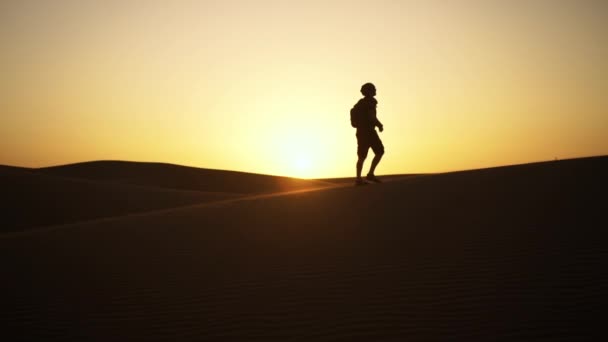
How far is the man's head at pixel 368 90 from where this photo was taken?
408 inches

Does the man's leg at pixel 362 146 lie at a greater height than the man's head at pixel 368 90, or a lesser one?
lesser

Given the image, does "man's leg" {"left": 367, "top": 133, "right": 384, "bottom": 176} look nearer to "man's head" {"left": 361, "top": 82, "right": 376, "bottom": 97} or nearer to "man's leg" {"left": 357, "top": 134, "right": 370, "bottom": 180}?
"man's leg" {"left": 357, "top": 134, "right": 370, "bottom": 180}

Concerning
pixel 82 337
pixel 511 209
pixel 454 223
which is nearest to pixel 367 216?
pixel 454 223

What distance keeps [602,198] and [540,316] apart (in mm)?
4327

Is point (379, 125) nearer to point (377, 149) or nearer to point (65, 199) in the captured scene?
point (377, 149)

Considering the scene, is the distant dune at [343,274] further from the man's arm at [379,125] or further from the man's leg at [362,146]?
the man's arm at [379,125]

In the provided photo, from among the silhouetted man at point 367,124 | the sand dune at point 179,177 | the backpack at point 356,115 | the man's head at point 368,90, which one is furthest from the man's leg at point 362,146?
the sand dune at point 179,177

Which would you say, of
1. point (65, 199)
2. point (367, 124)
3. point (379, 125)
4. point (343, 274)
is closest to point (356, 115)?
point (367, 124)

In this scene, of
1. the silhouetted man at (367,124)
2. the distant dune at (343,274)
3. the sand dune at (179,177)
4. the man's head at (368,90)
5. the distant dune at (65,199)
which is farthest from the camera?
the sand dune at (179,177)

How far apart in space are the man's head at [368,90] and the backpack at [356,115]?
304 millimetres

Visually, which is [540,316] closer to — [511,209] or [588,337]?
[588,337]

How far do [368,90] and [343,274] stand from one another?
580 cm

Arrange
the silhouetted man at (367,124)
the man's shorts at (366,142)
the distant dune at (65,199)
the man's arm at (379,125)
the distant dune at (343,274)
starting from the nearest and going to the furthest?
the distant dune at (343,274), the silhouetted man at (367,124), the man's arm at (379,125), the man's shorts at (366,142), the distant dune at (65,199)

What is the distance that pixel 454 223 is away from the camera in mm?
7008
